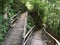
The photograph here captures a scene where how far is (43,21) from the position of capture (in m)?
22.0

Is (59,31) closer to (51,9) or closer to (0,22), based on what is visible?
(51,9)

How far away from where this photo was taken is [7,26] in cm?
1588

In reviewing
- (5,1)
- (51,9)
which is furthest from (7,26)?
(51,9)

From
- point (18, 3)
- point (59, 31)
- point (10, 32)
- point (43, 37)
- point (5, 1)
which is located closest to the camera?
point (10, 32)

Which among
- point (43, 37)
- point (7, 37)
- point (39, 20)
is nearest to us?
point (7, 37)

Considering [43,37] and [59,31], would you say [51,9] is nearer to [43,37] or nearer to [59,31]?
[59,31]

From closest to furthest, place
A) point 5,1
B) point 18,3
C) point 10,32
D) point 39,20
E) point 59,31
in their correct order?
point 10,32 < point 5,1 < point 59,31 < point 39,20 < point 18,3

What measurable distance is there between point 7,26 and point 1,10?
1634mm

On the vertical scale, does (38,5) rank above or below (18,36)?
above

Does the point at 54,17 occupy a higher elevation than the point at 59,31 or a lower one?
higher

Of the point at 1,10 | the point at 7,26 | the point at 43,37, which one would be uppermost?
the point at 1,10

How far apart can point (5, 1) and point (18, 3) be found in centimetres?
1082

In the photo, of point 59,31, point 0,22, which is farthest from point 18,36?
point 59,31

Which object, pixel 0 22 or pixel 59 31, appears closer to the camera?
pixel 0 22
